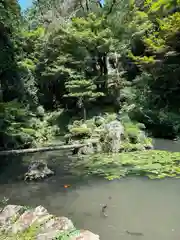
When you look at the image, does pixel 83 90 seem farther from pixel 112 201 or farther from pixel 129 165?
pixel 112 201

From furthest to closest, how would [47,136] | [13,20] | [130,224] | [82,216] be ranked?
[47,136] → [13,20] → [82,216] → [130,224]

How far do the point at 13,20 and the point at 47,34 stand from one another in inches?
269

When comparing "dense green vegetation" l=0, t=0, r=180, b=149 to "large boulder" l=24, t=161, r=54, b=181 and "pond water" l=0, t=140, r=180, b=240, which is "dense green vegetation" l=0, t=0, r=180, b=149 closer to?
"large boulder" l=24, t=161, r=54, b=181

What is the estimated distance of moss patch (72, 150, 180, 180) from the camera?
5.97m

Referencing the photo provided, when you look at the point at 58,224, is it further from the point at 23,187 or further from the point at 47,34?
the point at 47,34

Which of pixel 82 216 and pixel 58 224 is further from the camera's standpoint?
pixel 82 216

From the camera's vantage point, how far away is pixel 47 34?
16406mm

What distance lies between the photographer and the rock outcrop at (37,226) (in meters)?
2.93

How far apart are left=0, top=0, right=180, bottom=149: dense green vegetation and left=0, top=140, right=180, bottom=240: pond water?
535cm

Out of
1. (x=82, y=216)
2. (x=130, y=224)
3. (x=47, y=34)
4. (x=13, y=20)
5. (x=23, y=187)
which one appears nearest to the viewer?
(x=130, y=224)

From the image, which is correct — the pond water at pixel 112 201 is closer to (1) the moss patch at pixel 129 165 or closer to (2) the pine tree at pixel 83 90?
(1) the moss patch at pixel 129 165

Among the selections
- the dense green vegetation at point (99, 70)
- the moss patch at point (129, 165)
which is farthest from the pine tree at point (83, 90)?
the moss patch at point (129, 165)

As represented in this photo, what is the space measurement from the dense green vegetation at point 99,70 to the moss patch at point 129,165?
416cm

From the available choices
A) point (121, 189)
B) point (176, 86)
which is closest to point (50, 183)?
point (121, 189)
